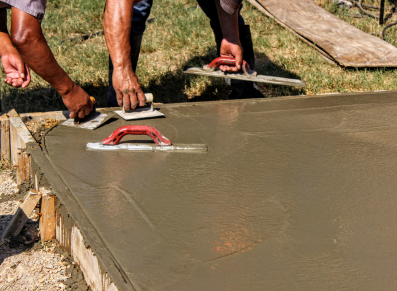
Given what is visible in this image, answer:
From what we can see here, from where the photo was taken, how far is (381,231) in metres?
1.41

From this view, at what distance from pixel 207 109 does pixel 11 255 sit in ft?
4.71

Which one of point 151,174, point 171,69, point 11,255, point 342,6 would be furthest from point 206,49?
point 11,255

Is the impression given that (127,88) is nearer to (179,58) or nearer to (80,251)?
(80,251)

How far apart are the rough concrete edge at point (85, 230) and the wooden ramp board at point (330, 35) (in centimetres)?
361

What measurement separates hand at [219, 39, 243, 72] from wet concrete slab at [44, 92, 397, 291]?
64 centimetres

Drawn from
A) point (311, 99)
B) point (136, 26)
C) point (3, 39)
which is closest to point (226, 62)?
point (311, 99)

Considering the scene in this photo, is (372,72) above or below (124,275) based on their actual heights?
above

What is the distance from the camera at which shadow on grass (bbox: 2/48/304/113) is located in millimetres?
3836

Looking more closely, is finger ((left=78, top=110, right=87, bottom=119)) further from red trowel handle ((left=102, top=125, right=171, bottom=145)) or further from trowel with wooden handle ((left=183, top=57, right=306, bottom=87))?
trowel with wooden handle ((left=183, top=57, right=306, bottom=87))

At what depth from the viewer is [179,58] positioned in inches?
189

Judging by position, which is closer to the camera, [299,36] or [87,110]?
[87,110]

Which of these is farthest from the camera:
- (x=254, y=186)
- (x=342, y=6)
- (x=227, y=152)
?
(x=342, y=6)

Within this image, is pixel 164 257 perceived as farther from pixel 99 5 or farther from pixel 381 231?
pixel 99 5

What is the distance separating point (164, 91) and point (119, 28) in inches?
72.7
